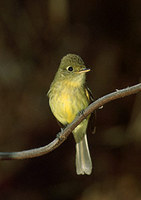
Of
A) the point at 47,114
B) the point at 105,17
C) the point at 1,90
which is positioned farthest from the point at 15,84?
the point at 105,17

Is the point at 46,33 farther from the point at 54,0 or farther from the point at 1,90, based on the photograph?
the point at 1,90

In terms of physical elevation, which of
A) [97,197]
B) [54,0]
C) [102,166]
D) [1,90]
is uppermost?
[54,0]

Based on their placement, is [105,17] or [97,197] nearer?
[97,197]

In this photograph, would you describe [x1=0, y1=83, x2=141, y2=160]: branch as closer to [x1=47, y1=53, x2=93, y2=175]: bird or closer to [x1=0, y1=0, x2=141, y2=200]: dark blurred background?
[x1=47, y1=53, x2=93, y2=175]: bird

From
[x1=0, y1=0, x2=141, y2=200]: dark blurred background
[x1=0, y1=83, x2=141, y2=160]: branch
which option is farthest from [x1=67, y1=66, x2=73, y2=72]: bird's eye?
[x1=0, y1=0, x2=141, y2=200]: dark blurred background

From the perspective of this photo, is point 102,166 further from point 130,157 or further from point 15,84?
point 15,84

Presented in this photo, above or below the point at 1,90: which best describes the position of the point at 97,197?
below

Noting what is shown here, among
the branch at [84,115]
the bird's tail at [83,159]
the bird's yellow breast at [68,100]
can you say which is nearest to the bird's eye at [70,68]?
the bird's yellow breast at [68,100]
